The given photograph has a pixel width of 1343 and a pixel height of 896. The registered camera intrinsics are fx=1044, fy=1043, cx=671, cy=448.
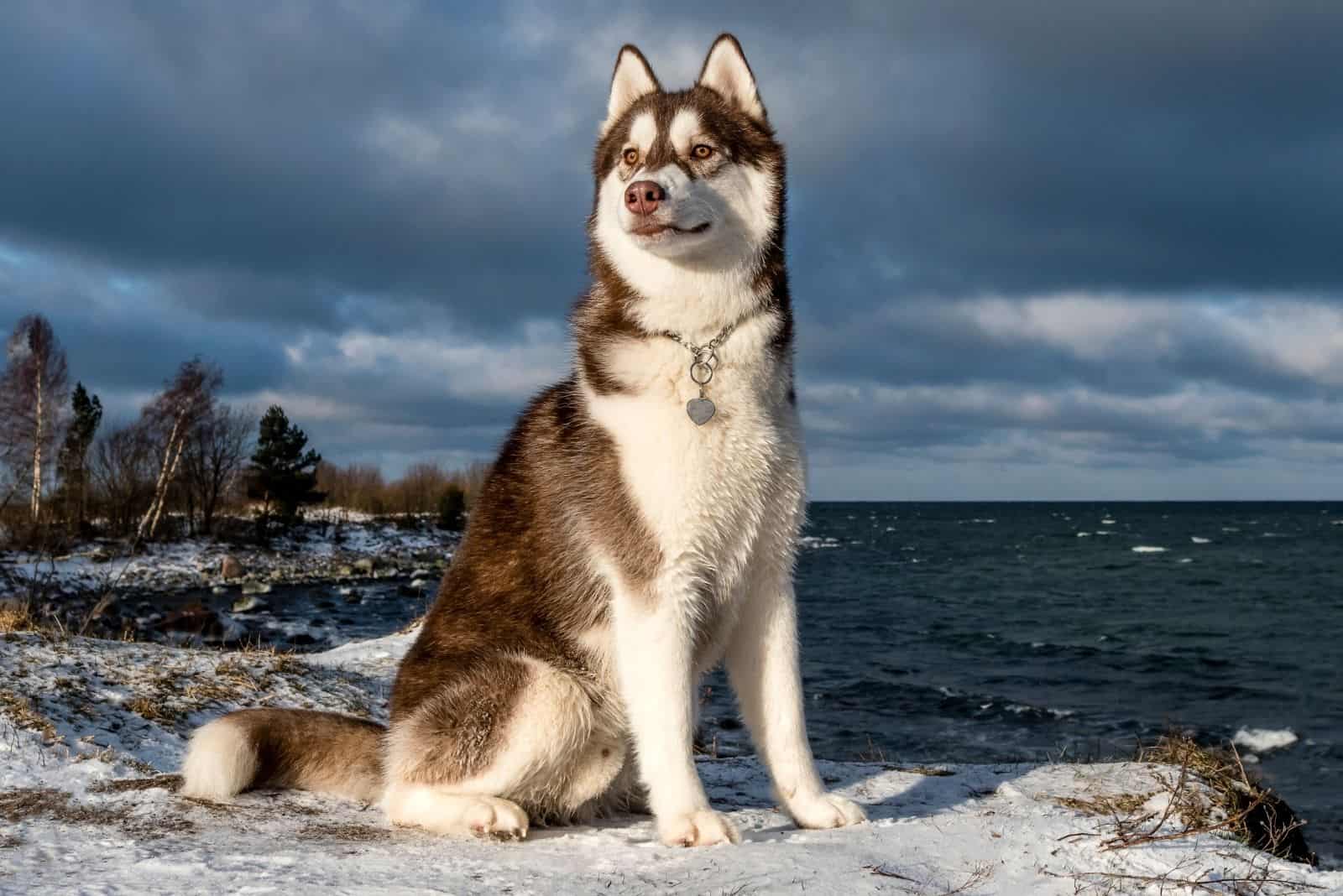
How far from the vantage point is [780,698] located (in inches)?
183

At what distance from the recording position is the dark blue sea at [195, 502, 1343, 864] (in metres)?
14.3

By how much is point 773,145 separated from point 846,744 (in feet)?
35.3

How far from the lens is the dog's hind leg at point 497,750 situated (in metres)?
4.37

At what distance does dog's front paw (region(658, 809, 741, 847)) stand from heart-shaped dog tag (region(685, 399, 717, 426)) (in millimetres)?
1591

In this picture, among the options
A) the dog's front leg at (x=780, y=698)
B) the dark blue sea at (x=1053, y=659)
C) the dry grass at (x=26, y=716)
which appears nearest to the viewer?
the dog's front leg at (x=780, y=698)

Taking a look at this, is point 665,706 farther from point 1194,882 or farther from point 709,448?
point 1194,882

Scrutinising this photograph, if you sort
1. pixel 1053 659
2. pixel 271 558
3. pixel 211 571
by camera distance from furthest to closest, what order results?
pixel 271 558 < pixel 211 571 < pixel 1053 659

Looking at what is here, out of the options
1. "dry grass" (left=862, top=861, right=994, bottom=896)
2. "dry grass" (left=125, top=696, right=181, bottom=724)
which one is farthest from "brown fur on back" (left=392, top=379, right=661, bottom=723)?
"dry grass" (left=125, top=696, right=181, bottom=724)

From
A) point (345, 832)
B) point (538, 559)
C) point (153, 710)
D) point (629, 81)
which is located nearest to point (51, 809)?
point (345, 832)

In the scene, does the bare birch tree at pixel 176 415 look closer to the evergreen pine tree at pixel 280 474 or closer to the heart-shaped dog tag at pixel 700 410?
the evergreen pine tree at pixel 280 474

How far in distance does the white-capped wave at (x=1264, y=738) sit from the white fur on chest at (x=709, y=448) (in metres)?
13.1

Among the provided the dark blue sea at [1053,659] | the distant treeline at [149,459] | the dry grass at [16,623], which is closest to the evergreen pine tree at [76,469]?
the distant treeline at [149,459]

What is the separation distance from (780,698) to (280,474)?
44558mm

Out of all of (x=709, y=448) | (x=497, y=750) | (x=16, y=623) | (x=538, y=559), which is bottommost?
(x=16, y=623)
